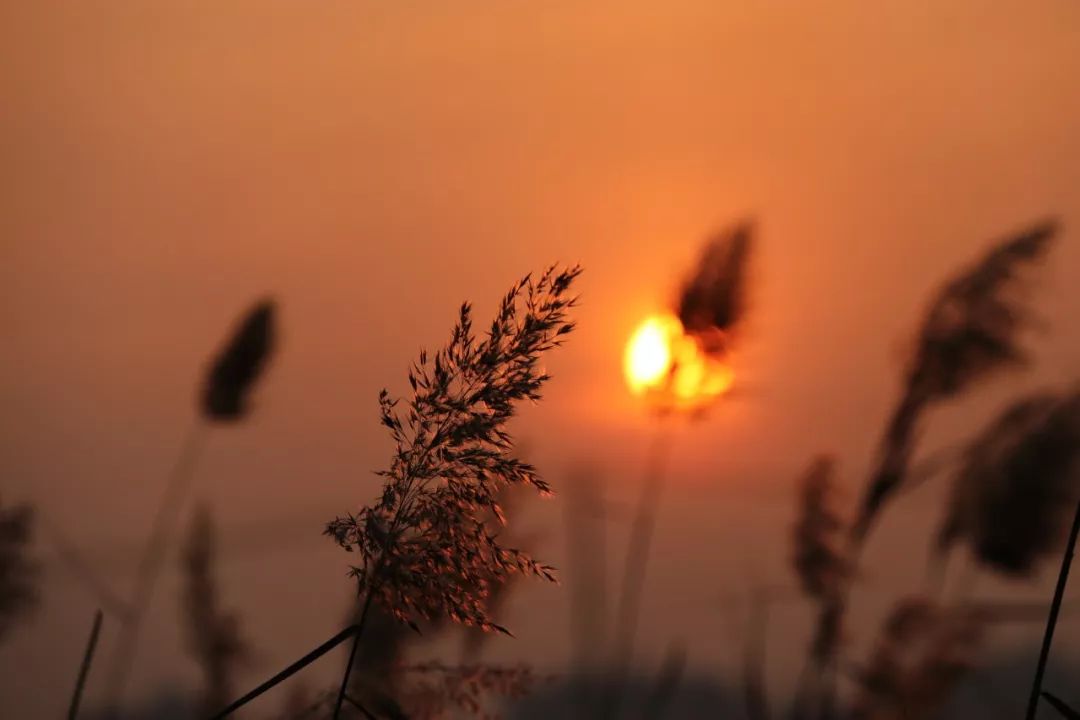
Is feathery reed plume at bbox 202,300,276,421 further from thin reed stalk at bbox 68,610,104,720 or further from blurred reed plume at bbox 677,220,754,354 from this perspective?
blurred reed plume at bbox 677,220,754,354

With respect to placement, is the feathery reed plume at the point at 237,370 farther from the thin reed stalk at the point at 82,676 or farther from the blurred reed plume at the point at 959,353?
the blurred reed plume at the point at 959,353

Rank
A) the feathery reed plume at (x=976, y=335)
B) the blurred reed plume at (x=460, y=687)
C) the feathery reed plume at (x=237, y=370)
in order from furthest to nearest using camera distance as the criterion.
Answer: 1. the feathery reed plume at (x=237, y=370)
2. the feathery reed plume at (x=976, y=335)
3. the blurred reed plume at (x=460, y=687)

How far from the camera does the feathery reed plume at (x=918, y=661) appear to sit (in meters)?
2.19

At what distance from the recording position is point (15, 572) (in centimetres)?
275

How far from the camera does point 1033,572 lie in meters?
2.22

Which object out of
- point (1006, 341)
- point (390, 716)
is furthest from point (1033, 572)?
point (390, 716)

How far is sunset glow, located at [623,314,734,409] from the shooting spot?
2.60m

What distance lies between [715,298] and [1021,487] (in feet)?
2.48

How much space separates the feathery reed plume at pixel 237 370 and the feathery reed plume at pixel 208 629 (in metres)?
0.33

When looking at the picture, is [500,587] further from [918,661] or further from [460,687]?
[918,661]

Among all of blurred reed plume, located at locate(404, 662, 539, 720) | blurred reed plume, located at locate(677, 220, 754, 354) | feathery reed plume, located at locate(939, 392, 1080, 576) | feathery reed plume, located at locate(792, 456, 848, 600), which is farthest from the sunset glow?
blurred reed plume, located at locate(404, 662, 539, 720)

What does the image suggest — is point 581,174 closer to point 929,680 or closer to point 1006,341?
point 1006,341

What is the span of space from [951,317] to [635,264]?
0.91 meters

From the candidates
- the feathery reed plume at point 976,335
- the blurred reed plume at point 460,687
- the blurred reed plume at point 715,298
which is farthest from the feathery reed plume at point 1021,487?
the blurred reed plume at point 460,687
